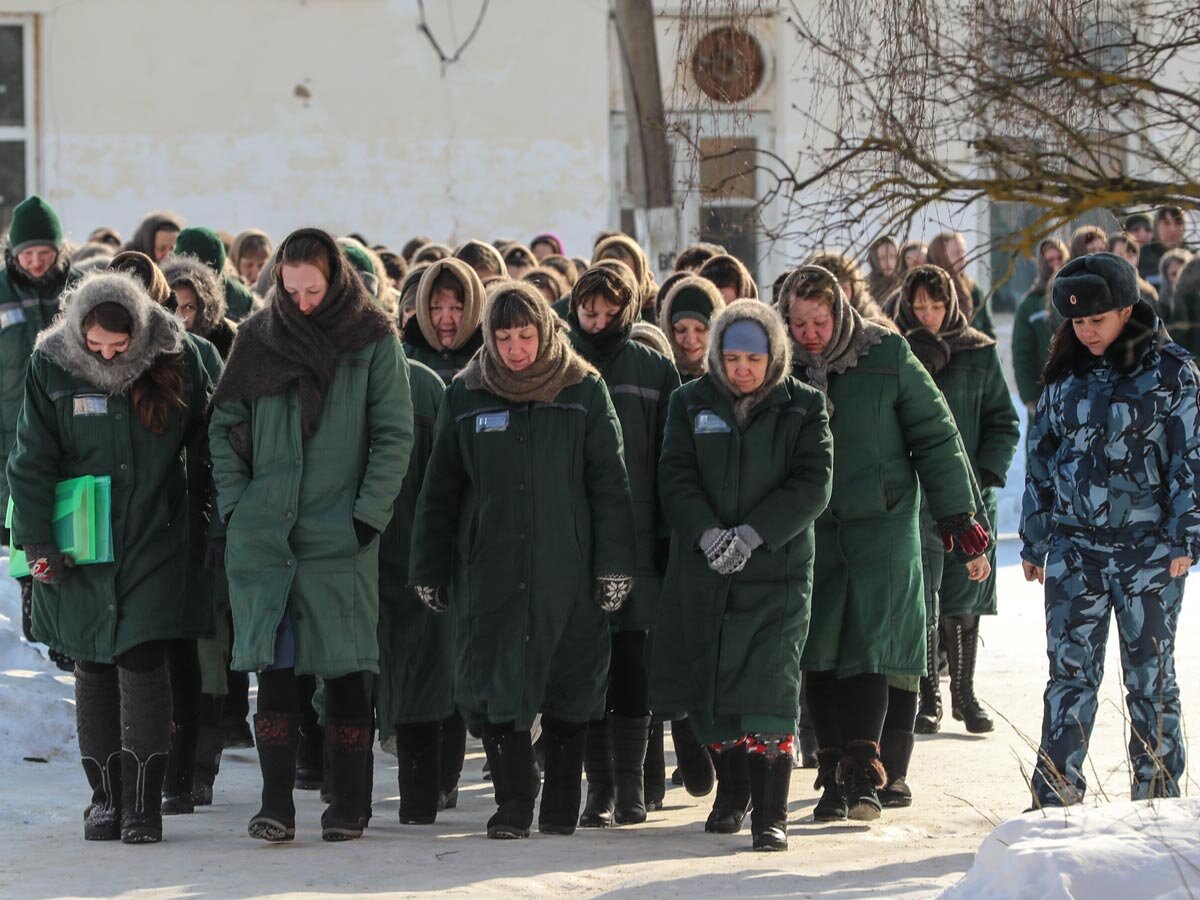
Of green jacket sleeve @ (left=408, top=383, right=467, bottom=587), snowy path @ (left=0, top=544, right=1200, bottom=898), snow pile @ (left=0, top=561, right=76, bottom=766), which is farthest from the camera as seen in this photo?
snow pile @ (left=0, top=561, right=76, bottom=766)

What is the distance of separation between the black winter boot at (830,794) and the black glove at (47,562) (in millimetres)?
2677

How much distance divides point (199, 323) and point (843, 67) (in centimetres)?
272

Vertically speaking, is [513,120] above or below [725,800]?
above

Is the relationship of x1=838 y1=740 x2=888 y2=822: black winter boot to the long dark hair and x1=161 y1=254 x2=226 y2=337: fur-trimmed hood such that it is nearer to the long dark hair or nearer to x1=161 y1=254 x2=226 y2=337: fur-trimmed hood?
the long dark hair

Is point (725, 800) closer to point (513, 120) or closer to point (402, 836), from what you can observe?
point (402, 836)

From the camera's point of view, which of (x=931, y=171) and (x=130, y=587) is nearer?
(x=931, y=171)

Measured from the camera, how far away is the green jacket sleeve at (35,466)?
23.2 feet

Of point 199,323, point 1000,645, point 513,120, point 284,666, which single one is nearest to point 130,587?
point 284,666

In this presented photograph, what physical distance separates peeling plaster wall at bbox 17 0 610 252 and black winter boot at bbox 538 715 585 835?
12.9 m

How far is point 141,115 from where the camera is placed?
65.1 ft

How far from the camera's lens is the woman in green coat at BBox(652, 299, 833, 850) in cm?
714

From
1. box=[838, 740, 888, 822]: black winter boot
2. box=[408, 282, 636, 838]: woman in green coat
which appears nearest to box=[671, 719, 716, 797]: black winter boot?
box=[838, 740, 888, 822]: black winter boot

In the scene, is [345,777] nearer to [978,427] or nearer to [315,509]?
[315,509]

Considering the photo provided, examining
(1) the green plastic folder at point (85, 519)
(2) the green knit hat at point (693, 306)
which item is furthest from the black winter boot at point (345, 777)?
(2) the green knit hat at point (693, 306)
